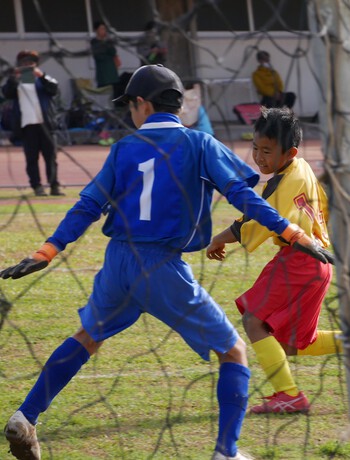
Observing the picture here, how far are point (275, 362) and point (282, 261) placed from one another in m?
0.47

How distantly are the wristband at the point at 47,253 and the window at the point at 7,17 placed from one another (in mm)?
17209

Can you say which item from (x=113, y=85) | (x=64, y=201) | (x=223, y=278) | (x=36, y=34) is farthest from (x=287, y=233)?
(x=36, y=34)

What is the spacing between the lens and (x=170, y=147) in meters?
3.92

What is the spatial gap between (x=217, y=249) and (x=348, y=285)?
128cm

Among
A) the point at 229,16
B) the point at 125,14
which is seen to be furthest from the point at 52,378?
the point at 229,16

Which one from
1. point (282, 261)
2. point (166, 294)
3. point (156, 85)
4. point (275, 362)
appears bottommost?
point (275, 362)

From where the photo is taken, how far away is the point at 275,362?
464 cm

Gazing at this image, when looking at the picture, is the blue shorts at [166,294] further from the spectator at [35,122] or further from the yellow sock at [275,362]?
the spectator at [35,122]

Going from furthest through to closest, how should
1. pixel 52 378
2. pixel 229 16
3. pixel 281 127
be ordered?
pixel 229 16 < pixel 281 127 < pixel 52 378

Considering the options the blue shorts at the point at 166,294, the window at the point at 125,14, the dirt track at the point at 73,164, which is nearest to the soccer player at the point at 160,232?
the blue shorts at the point at 166,294

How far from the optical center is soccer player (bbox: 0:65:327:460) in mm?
3895

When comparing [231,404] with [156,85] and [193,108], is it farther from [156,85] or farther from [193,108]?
[193,108]

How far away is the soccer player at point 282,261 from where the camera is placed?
15.1 ft

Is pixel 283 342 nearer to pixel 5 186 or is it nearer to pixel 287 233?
pixel 287 233
